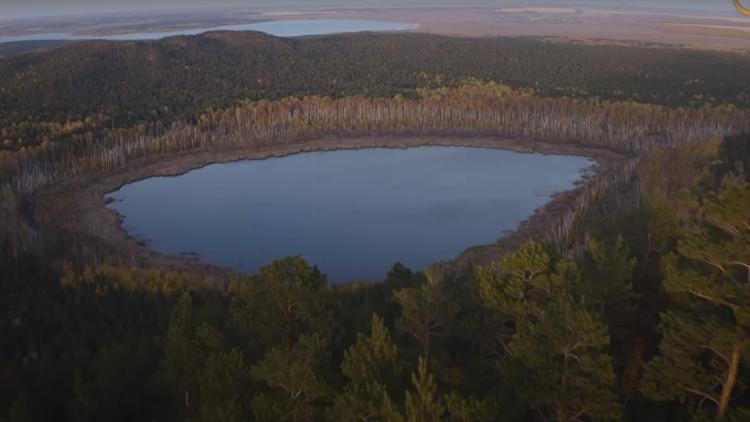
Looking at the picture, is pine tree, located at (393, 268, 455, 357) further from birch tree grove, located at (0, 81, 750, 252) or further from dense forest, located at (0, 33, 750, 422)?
birch tree grove, located at (0, 81, 750, 252)

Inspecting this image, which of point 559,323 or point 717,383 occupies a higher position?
point 559,323

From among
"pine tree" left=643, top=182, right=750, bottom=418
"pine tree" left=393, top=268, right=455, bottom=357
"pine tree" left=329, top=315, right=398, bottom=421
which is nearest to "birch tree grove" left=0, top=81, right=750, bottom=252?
"pine tree" left=643, top=182, right=750, bottom=418

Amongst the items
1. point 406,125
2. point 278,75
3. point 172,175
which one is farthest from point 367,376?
point 278,75

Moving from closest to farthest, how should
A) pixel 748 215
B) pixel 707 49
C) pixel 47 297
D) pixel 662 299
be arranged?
pixel 748 215 → pixel 662 299 → pixel 47 297 → pixel 707 49

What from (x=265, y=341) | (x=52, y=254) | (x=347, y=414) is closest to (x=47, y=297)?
(x=52, y=254)

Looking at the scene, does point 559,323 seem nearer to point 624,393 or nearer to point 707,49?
point 624,393

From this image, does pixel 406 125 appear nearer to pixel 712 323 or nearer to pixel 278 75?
pixel 278 75
